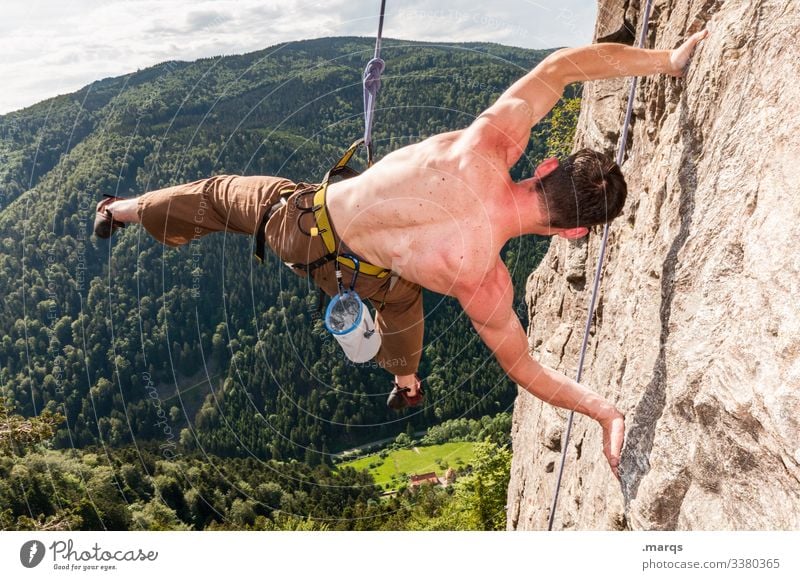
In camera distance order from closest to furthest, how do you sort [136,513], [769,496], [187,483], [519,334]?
[769,496], [519,334], [136,513], [187,483]

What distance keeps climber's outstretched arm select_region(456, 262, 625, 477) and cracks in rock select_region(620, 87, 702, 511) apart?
8 cm

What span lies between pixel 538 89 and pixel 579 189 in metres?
0.39

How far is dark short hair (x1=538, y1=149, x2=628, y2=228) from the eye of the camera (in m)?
2.12

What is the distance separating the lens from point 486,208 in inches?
85.7

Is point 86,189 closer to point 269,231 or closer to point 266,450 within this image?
point 266,450

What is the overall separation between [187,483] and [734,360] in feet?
15.5

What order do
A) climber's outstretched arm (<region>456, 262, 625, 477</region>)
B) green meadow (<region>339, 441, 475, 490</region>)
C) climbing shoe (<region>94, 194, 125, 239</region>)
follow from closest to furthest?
climber's outstretched arm (<region>456, 262, 625, 477</region>), climbing shoe (<region>94, 194, 125, 239</region>), green meadow (<region>339, 441, 475, 490</region>)

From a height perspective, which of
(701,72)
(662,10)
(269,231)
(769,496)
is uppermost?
(662,10)

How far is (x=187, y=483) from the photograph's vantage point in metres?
5.31

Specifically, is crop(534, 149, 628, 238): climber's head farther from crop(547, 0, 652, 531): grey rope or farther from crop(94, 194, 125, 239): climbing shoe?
crop(94, 194, 125, 239): climbing shoe

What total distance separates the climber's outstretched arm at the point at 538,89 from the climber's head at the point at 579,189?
0.16 m

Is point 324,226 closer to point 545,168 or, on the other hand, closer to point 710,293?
point 545,168

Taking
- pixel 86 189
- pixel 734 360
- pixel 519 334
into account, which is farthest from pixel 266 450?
pixel 86 189

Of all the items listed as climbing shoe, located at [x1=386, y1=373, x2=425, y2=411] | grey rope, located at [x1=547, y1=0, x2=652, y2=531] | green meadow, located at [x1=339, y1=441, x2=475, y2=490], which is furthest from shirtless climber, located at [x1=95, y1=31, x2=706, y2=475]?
green meadow, located at [x1=339, y1=441, x2=475, y2=490]
